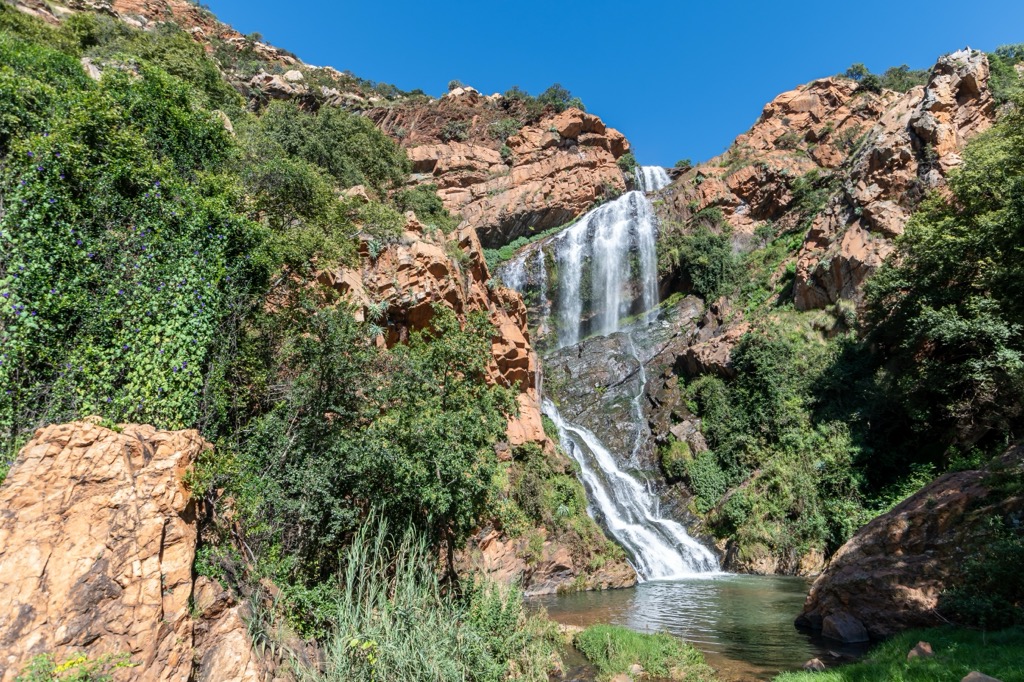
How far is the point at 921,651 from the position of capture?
6.54 m

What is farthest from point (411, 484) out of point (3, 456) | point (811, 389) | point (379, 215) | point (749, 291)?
point (749, 291)

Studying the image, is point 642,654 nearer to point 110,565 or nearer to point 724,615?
point 724,615

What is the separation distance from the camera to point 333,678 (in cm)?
551

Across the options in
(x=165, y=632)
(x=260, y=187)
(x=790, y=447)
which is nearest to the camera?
(x=165, y=632)

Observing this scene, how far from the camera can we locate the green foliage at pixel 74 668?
383 centimetres

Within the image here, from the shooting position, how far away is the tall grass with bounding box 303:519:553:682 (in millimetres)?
5801

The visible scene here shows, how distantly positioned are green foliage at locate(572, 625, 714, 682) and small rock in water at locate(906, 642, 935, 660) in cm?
280

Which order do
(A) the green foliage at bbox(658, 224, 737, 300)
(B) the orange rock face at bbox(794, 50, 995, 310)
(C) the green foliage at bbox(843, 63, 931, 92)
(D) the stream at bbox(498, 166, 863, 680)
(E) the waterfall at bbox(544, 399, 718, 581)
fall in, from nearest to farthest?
(D) the stream at bbox(498, 166, 863, 680) → (E) the waterfall at bbox(544, 399, 718, 581) → (B) the orange rock face at bbox(794, 50, 995, 310) → (A) the green foliage at bbox(658, 224, 737, 300) → (C) the green foliage at bbox(843, 63, 931, 92)

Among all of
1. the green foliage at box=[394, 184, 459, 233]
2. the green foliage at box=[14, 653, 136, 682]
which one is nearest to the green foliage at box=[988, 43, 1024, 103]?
the green foliage at box=[394, 184, 459, 233]

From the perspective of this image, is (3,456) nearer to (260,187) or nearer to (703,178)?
(260,187)

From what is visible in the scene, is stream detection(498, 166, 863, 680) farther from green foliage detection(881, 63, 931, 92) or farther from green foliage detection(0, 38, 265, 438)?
green foliage detection(881, 63, 931, 92)

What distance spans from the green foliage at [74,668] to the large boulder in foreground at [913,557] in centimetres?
1077

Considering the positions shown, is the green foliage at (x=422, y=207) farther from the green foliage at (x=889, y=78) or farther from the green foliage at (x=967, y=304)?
the green foliage at (x=889, y=78)

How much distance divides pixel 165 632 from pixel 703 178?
44174 millimetres
